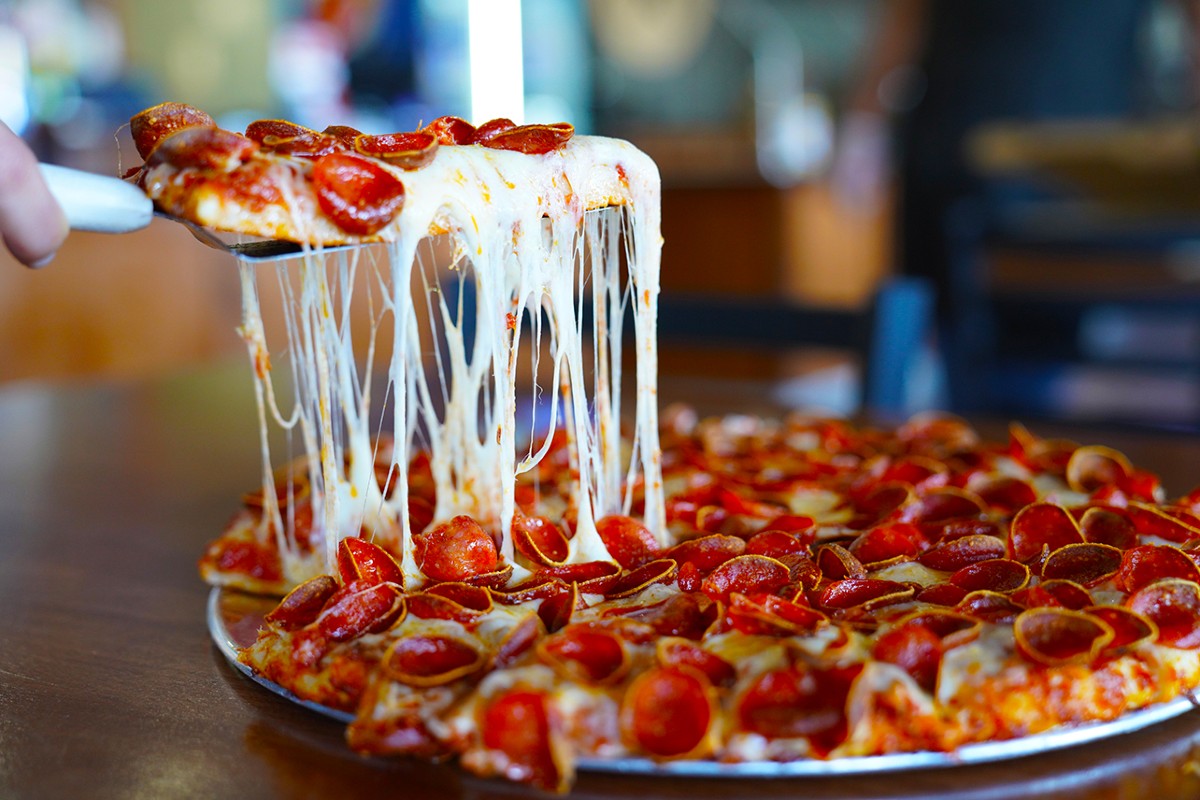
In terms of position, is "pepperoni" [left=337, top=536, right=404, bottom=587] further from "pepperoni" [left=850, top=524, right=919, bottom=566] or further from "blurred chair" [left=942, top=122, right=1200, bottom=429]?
"blurred chair" [left=942, top=122, right=1200, bottom=429]

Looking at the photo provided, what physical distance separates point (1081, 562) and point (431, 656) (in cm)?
53

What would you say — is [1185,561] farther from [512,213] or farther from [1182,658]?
[512,213]

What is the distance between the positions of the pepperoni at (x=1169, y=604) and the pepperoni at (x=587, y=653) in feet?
1.23

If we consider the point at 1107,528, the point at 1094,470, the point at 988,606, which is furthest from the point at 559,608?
the point at 1094,470

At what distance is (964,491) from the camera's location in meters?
1.13

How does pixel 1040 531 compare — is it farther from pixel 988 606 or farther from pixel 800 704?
pixel 800 704

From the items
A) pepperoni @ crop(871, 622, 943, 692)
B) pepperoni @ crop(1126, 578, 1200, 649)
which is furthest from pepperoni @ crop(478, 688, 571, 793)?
pepperoni @ crop(1126, 578, 1200, 649)

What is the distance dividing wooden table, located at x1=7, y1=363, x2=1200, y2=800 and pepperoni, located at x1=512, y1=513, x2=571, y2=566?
0.77 ft

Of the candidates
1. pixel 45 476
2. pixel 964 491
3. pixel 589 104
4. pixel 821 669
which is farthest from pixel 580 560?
pixel 589 104

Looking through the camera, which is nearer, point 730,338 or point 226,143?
point 226,143

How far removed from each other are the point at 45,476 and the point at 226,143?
957 millimetres

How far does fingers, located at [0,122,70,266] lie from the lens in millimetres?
679

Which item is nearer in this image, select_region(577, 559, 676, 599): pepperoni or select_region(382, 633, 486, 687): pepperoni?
select_region(382, 633, 486, 687): pepperoni

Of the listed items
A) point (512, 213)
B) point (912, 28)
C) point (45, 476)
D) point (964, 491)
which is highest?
point (912, 28)
